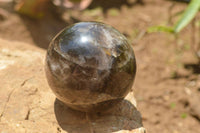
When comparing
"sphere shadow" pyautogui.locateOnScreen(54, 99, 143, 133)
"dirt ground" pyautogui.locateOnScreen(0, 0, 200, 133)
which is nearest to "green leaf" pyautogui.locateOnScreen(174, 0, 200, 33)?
"dirt ground" pyautogui.locateOnScreen(0, 0, 200, 133)

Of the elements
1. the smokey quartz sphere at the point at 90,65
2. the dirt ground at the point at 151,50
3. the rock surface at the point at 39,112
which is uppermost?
the smokey quartz sphere at the point at 90,65

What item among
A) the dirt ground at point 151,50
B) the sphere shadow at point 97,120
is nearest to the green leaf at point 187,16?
the dirt ground at point 151,50

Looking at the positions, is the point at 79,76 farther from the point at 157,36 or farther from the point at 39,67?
the point at 157,36

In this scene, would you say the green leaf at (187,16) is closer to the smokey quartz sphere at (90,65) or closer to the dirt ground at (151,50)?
the dirt ground at (151,50)

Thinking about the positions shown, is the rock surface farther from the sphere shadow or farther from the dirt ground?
the dirt ground

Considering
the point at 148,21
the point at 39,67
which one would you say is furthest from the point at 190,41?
the point at 39,67

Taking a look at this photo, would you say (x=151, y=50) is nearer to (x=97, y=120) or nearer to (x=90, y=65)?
(x=97, y=120)
